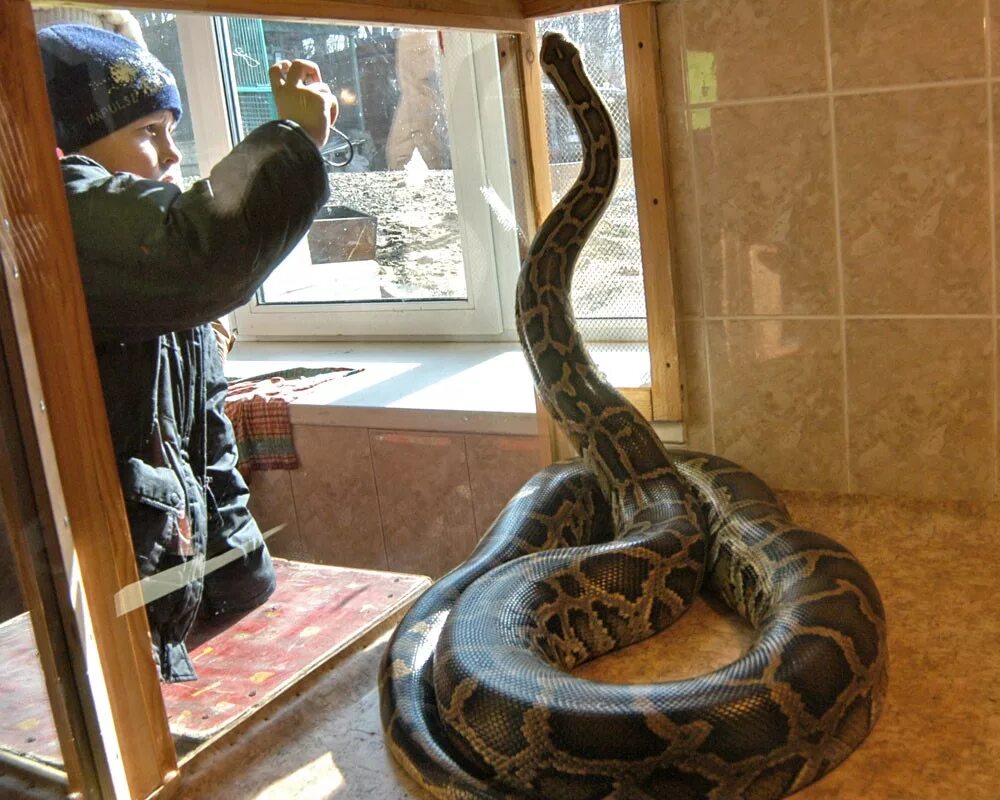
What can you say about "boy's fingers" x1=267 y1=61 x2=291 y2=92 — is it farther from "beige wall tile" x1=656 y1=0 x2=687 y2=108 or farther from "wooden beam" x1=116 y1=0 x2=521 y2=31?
"beige wall tile" x1=656 y1=0 x2=687 y2=108

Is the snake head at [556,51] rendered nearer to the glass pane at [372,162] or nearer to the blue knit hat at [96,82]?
the glass pane at [372,162]

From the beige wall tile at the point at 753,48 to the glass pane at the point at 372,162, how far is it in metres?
0.53

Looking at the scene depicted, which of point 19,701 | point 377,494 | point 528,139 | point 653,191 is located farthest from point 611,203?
point 19,701

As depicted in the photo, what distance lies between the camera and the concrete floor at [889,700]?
1.37m

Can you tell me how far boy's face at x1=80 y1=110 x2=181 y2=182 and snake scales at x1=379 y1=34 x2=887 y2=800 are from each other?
2.60 ft

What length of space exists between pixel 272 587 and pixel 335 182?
2.21ft

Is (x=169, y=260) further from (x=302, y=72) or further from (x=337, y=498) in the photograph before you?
(x=337, y=498)

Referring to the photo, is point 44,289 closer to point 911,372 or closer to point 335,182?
point 335,182

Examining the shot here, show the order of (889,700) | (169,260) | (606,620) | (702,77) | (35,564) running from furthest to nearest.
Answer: (702,77)
(606,620)
(889,700)
(169,260)
(35,564)

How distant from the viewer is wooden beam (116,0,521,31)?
1.45 m

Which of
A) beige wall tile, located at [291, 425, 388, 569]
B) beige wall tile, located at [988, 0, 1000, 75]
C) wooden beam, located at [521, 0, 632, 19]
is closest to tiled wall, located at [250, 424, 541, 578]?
beige wall tile, located at [291, 425, 388, 569]

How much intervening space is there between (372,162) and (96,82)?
2.16 ft

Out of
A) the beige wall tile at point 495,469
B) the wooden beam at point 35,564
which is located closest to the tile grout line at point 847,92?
the beige wall tile at point 495,469

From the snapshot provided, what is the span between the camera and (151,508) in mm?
1403
